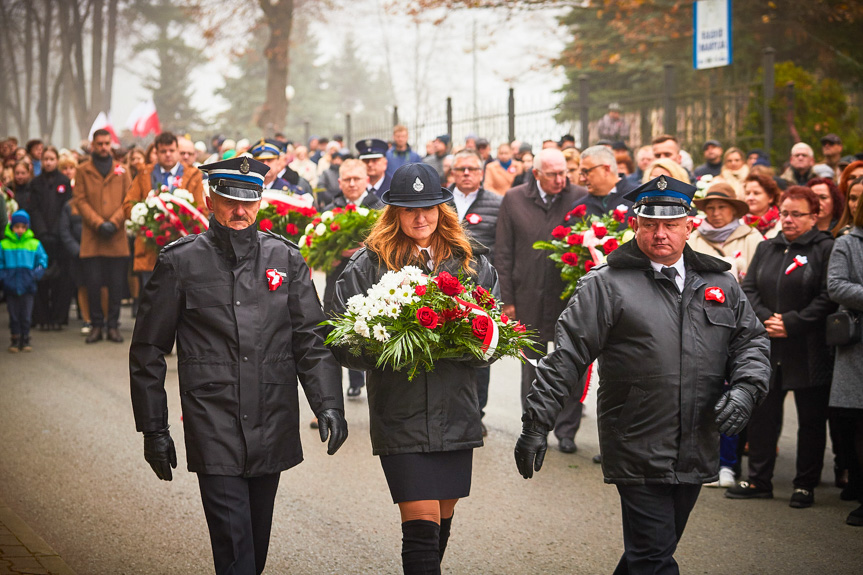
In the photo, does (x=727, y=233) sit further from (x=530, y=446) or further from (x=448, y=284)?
(x=530, y=446)

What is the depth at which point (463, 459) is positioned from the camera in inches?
194

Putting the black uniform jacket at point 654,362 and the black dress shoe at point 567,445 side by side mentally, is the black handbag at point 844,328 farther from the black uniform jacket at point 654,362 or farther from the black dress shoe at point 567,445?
the black dress shoe at point 567,445

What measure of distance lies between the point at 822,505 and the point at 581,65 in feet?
70.4

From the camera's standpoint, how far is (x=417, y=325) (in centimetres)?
471

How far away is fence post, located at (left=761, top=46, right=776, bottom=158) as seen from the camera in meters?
16.1

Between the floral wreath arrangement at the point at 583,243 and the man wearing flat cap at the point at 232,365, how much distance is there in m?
3.32

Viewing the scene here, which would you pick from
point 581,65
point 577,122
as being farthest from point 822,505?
point 581,65

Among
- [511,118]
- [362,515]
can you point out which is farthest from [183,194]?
[511,118]

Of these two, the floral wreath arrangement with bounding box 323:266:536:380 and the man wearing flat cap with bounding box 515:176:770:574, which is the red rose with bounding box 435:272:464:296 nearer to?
the floral wreath arrangement with bounding box 323:266:536:380

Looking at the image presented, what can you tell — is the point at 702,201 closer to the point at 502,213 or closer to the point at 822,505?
the point at 502,213

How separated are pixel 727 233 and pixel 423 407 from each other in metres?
3.89

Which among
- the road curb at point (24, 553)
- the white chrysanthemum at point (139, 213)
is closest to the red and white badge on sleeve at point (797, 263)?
the road curb at point (24, 553)

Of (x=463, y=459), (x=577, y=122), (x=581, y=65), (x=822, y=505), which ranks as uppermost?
(x=581, y=65)

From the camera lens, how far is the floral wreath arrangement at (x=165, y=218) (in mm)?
11516
